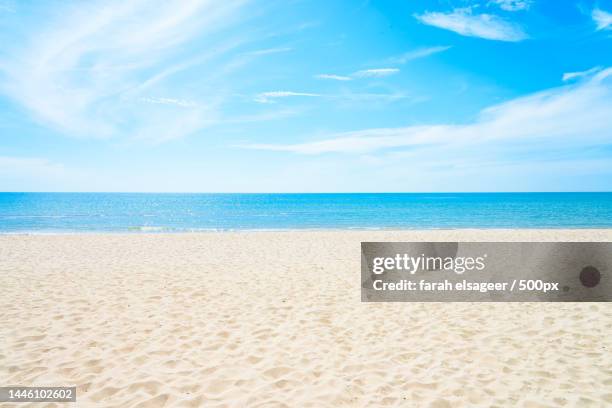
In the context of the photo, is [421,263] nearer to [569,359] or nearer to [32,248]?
[569,359]

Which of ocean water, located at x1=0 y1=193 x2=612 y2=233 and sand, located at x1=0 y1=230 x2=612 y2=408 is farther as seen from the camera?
ocean water, located at x1=0 y1=193 x2=612 y2=233

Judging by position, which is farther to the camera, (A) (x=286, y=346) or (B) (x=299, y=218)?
(B) (x=299, y=218)

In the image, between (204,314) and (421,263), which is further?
(421,263)

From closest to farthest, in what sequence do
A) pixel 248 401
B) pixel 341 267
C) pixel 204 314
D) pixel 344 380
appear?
pixel 248 401 < pixel 344 380 < pixel 204 314 < pixel 341 267

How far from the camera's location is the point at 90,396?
3.80m

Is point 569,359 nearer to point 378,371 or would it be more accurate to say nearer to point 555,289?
point 378,371

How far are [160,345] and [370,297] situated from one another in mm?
4333

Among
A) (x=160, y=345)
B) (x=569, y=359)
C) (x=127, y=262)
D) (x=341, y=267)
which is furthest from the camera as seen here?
(x=127, y=262)

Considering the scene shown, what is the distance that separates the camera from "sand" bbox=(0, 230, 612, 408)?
12.7ft

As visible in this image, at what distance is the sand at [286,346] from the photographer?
3877 millimetres

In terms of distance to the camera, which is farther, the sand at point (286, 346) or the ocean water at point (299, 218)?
the ocean water at point (299, 218)

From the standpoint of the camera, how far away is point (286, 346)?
5070 millimetres

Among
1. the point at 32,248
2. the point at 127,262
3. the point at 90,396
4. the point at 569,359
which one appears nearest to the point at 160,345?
the point at 90,396

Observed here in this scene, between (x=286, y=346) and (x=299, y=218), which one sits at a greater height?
(x=286, y=346)
